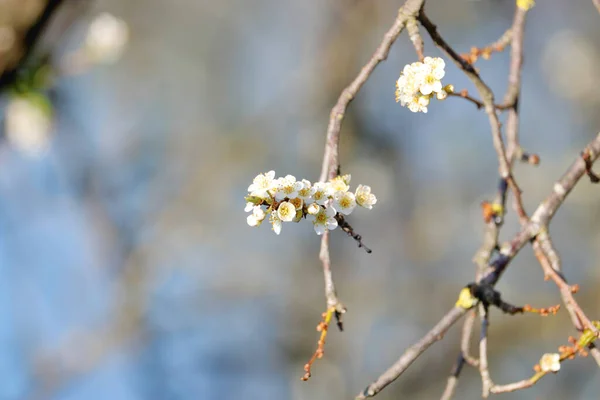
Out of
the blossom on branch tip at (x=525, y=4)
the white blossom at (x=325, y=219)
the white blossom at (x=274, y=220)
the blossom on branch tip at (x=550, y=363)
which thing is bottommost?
the blossom on branch tip at (x=550, y=363)

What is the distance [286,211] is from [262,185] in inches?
2.3

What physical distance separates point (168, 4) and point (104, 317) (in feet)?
11.5

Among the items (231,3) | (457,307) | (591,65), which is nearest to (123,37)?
(457,307)

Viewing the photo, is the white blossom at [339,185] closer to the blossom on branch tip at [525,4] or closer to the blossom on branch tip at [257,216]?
the blossom on branch tip at [257,216]

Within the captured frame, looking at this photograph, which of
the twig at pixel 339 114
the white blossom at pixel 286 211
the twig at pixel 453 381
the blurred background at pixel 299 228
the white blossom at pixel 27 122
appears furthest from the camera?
the blurred background at pixel 299 228

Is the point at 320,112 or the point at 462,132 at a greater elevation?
the point at 320,112

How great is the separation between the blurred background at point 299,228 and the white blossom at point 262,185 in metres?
3.91

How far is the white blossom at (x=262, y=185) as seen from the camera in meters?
1.04

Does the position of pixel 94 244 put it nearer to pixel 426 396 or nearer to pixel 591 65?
pixel 426 396

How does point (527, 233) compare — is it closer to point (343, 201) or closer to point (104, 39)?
point (343, 201)

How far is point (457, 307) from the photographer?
1.24m

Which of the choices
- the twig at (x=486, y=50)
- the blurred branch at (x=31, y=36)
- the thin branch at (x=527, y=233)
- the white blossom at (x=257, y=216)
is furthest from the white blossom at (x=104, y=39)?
the thin branch at (x=527, y=233)

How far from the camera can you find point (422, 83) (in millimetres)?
1091

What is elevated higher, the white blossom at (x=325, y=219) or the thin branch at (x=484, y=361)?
the white blossom at (x=325, y=219)
